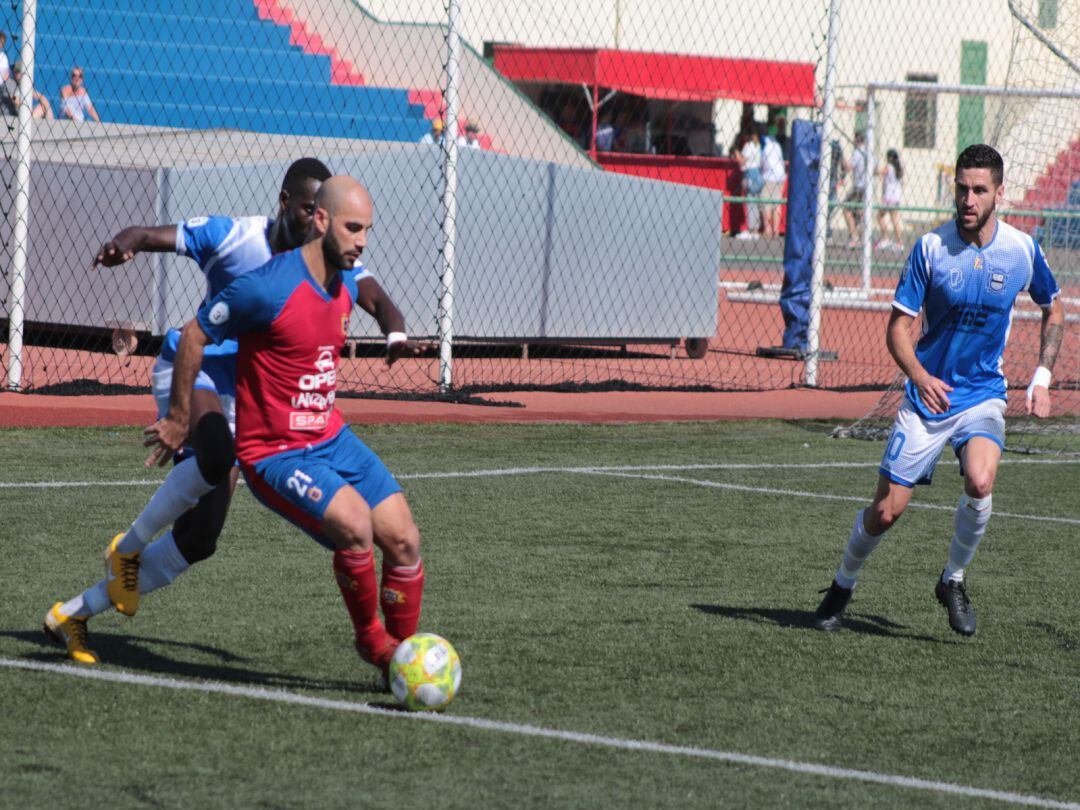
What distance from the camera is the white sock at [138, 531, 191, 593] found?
641 centimetres

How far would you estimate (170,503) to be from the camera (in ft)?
20.9

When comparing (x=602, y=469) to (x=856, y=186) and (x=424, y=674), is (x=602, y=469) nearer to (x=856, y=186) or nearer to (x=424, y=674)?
(x=424, y=674)

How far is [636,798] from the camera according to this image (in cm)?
497

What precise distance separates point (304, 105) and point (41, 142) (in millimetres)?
5715

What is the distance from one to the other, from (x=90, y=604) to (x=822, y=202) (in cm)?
1138

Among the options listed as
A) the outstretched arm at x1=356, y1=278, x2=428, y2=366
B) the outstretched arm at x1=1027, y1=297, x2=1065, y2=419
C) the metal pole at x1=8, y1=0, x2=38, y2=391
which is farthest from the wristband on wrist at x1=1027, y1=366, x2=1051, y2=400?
the metal pole at x1=8, y1=0, x2=38, y2=391

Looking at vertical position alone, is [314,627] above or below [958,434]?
below

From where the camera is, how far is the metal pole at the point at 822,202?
53.8 ft

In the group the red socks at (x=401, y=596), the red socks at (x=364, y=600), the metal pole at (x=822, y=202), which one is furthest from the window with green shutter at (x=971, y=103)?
the red socks at (x=364, y=600)

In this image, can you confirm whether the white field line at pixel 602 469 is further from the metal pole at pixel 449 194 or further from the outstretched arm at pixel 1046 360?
the outstretched arm at pixel 1046 360

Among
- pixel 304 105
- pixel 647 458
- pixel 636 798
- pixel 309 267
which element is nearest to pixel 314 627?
pixel 309 267

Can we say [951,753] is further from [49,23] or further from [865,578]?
[49,23]

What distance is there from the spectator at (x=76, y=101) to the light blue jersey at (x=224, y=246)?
13873 mm

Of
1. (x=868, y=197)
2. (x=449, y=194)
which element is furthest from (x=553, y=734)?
(x=868, y=197)
